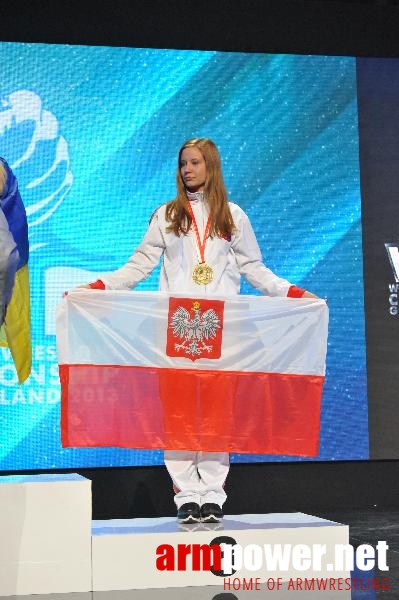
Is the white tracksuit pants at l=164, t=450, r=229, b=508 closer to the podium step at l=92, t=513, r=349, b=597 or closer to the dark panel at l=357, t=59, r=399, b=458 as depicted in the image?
the podium step at l=92, t=513, r=349, b=597

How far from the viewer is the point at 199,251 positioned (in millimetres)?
4316

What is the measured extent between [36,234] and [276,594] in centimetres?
278

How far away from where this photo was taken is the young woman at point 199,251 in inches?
168

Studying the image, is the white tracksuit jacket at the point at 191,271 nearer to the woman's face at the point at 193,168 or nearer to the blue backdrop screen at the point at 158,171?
the woman's face at the point at 193,168

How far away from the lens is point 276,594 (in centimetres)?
377

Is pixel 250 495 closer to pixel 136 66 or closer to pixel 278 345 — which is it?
pixel 278 345

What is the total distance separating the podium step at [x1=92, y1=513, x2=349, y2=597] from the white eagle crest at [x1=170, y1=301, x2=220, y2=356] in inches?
28.6

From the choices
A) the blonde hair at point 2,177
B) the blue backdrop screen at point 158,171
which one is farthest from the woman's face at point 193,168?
the blue backdrop screen at point 158,171

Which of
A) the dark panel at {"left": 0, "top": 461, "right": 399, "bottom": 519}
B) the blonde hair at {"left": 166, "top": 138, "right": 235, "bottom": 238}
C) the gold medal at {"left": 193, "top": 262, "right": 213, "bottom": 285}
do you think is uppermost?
the blonde hair at {"left": 166, "top": 138, "right": 235, "bottom": 238}

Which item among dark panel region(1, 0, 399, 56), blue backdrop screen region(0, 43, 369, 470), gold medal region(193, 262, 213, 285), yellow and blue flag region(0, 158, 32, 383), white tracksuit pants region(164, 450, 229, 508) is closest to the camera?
yellow and blue flag region(0, 158, 32, 383)

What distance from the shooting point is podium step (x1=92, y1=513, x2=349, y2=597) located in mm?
3852

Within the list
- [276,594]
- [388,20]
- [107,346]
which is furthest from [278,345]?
[388,20]

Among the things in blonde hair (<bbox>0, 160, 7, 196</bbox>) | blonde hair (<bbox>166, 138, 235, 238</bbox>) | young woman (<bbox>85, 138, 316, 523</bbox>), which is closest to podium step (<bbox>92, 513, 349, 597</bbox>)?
young woman (<bbox>85, 138, 316, 523</bbox>)

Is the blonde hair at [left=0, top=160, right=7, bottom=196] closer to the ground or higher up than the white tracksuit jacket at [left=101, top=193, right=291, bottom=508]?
higher up
